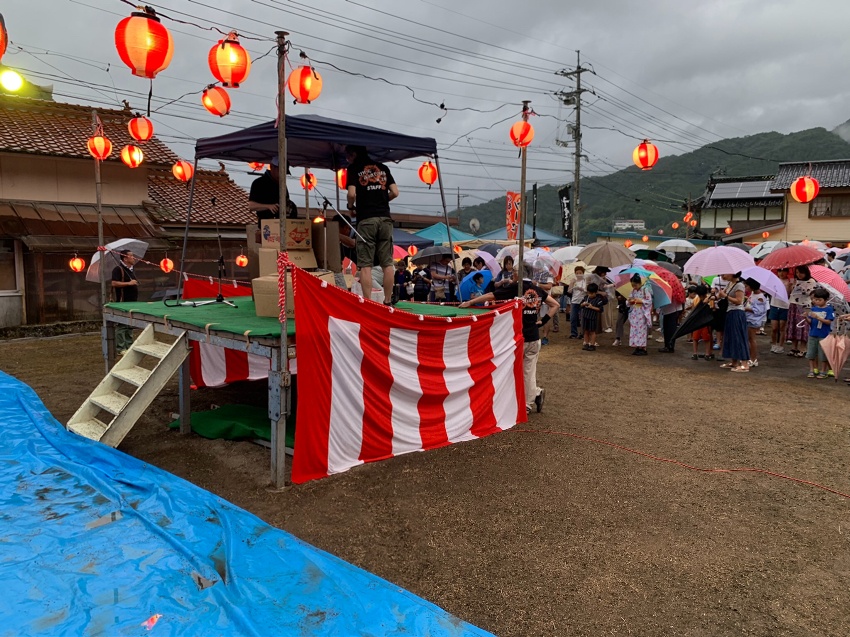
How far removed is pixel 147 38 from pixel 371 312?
4112 mm

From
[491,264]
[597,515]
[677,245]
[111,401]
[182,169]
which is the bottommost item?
[597,515]

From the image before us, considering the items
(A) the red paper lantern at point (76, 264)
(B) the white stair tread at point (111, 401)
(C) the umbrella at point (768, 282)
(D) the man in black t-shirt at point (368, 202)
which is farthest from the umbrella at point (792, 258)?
(A) the red paper lantern at point (76, 264)

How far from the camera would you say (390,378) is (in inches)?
222

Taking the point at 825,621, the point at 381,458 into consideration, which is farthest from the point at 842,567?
the point at 381,458

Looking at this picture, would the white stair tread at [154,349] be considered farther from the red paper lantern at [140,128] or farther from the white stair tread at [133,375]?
the red paper lantern at [140,128]

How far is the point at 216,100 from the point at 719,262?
380 inches

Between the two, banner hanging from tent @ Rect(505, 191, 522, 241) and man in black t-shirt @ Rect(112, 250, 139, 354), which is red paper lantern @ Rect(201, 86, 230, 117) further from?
banner hanging from tent @ Rect(505, 191, 522, 241)

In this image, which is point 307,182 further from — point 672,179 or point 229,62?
point 672,179

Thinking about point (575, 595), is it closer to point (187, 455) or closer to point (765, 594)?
point (765, 594)

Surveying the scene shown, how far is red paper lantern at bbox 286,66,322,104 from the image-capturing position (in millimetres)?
7953

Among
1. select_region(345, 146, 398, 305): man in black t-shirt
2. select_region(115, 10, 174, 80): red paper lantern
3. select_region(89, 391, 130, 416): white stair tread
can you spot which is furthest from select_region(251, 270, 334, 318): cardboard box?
select_region(115, 10, 174, 80): red paper lantern

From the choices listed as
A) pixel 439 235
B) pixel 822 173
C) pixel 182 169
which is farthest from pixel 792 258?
pixel 822 173

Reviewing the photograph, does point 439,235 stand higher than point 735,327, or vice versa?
point 439,235

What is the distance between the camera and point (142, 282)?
1681 centimetres
